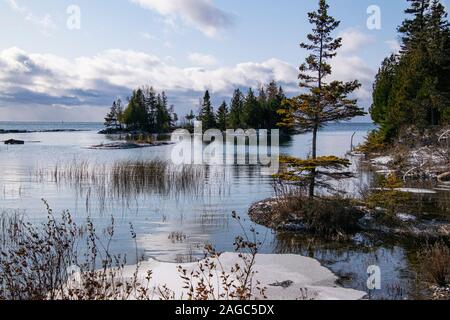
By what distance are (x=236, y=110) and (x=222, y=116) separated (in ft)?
45.3

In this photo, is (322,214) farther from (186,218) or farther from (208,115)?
(208,115)

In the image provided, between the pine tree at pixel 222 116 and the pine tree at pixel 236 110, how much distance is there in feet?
15.6

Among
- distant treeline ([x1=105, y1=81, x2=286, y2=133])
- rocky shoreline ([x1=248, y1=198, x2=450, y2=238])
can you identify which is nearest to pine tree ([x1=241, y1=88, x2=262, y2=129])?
distant treeline ([x1=105, y1=81, x2=286, y2=133])

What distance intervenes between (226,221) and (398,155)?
28.7 meters

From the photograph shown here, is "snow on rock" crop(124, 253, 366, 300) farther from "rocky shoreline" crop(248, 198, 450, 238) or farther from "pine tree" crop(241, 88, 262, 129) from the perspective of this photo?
"pine tree" crop(241, 88, 262, 129)

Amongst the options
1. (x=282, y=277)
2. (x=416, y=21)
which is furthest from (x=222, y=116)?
(x=282, y=277)

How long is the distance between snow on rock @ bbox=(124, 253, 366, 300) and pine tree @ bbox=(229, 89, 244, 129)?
4006 inches

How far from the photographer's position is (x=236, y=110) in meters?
123

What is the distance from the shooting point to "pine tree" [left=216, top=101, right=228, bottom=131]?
13300 centimetres

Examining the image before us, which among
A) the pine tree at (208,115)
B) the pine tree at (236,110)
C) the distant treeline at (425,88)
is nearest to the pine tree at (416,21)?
the distant treeline at (425,88)

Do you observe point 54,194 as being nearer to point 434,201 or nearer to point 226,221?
point 226,221

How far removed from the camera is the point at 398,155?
41.8 metres

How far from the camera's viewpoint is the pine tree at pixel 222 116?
133 m
